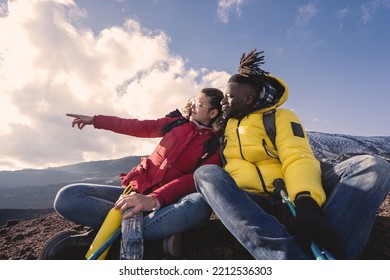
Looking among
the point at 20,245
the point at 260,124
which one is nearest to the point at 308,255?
the point at 260,124

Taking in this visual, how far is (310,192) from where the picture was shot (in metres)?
2.15

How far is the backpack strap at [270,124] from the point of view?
2850 millimetres

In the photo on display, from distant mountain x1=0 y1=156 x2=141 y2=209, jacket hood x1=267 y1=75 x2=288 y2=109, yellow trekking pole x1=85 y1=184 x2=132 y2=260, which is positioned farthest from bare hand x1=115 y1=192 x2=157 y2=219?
distant mountain x1=0 y1=156 x2=141 y2=209

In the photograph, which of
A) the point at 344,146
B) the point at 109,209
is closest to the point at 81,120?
the point at 109,209

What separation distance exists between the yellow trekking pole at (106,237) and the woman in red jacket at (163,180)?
12cm

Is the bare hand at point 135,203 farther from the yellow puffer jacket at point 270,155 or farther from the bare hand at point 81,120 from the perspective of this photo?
Result: the bare hand at point 81,120

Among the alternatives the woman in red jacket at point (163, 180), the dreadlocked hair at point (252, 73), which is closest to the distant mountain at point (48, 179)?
the woman in red jacket at point (163, 180)

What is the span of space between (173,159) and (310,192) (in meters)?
1.58

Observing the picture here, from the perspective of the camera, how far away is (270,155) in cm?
281

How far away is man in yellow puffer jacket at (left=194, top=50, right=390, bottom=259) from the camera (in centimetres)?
193

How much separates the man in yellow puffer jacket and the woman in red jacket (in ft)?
1.30

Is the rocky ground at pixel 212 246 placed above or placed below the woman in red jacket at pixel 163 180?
below

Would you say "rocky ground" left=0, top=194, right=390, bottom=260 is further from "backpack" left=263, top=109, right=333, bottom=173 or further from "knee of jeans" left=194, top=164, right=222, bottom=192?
"backpack" left=263, top=109, right=333, bottom=173
